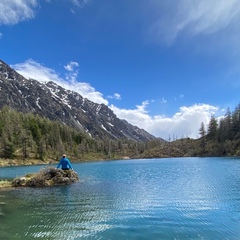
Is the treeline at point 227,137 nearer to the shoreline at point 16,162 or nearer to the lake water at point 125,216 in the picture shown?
the shoreline at point 16,162

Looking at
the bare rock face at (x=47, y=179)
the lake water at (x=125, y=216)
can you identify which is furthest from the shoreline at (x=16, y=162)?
the lake water at (x=125, y=216)

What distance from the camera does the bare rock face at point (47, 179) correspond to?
134 ft

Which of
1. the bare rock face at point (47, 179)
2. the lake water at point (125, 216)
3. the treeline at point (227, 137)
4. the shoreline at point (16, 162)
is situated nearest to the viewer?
the lake water at point (125, 216)

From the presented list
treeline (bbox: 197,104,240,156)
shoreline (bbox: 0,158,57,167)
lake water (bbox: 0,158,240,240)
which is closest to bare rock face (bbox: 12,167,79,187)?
lake water (bbox: 0,158,240,240)

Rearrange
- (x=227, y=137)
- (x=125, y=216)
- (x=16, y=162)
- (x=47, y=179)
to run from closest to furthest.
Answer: (x=125, y=216) < (x=47, y=179) < (x=16, y=162) < (x=227, y=137)

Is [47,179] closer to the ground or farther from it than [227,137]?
closer to the ground

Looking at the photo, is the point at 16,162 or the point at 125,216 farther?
the point at 16,162

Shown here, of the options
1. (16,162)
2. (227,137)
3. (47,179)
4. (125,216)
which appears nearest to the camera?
(125,216)

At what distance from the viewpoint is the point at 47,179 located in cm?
4231

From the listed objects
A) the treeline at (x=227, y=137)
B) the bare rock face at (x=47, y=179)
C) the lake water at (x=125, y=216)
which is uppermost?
the treeline at (x=227, y=137)

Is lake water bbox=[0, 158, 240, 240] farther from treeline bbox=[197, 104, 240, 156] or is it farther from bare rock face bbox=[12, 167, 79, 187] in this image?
treeline bbox=[197, 104, 240, 156]

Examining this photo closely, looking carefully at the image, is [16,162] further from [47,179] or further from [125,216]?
[125,216]

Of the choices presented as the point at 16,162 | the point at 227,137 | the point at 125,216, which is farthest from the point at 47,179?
the point at 227,137

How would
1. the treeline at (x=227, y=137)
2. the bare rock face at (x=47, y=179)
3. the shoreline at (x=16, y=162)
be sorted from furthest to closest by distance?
the treeline at (x=227, y=137) < the shoreline at (x=16, y=162) < the bare rock face at (x=47, y=179)
